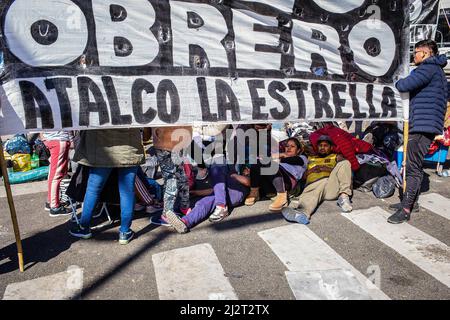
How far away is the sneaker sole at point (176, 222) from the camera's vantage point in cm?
398

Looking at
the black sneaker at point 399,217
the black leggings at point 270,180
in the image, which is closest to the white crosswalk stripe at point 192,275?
the black leggings at point 270,180

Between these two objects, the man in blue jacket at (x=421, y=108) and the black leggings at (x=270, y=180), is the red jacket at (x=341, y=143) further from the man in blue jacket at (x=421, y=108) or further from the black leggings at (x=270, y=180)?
the man in blue jacket at (x=421, y=108)

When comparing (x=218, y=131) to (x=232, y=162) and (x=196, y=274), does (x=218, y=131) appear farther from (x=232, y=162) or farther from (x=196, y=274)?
(x=196, y=274)

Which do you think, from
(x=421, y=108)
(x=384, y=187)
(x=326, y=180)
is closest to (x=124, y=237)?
(x=326, y=180)

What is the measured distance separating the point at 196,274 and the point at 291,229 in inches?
55.3

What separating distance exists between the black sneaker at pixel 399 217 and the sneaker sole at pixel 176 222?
248 centimetres

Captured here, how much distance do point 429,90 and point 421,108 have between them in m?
0.22

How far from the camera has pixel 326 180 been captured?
486cm

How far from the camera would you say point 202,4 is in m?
3.70

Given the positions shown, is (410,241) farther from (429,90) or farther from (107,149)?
(107,149)

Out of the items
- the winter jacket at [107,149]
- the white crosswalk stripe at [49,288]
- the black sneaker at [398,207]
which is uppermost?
the winter jacket at [107,149]

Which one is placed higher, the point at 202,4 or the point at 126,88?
the point at 202,4

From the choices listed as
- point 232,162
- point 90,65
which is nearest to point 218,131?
point 232,162
